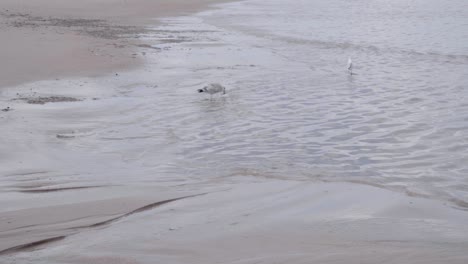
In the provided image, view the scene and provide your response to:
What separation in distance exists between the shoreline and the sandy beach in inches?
3.2

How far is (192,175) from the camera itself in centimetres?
555

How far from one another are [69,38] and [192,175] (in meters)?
9.58

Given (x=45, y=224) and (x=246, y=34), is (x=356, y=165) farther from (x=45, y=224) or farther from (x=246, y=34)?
(x=246, y=34)

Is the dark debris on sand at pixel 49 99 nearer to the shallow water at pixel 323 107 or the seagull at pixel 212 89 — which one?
the shallow water at pixel 323 107

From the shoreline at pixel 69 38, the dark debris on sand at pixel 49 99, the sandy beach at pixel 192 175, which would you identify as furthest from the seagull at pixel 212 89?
the shoreline at pixel 69 38

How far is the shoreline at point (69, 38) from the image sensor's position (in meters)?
10.8

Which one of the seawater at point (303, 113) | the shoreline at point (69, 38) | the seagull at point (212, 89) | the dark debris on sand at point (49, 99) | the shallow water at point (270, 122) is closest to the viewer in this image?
the shallow water at point (270, 122)

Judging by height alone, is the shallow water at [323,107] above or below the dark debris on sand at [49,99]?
below

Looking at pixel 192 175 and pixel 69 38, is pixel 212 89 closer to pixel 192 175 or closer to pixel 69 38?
pixel 192 175

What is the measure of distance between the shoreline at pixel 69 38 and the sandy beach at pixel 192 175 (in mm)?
81

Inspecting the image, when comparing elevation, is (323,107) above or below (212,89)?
below

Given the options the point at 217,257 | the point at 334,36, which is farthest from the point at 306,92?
the point at 334,36

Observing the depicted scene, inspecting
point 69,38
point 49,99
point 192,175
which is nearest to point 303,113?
point 192,175

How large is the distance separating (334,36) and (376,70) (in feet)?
17.9
